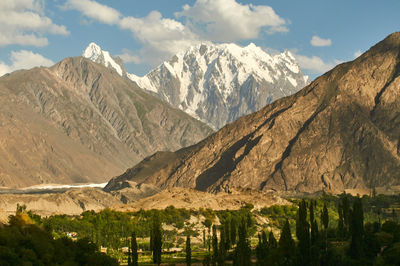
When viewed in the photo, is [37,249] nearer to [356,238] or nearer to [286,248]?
[286,248]

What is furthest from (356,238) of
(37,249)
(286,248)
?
(37,249)

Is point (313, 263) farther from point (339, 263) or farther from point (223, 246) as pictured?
point (223, 246)

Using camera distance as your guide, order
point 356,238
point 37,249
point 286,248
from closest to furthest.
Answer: point 37,249 < point 356,238 < point 286,248

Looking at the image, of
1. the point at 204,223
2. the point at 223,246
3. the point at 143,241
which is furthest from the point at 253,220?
the point at 223,246

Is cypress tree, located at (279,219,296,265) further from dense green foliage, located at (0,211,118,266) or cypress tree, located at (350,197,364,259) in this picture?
dense green foliage, located at (0,211,118,266)

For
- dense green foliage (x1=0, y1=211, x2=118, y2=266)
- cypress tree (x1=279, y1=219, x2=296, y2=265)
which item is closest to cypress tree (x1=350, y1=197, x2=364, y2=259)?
cypress tree (x1=279, y1=219, x2=296, y2=265)

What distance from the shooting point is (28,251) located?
321 ft

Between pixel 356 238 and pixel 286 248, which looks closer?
pixel 356 238

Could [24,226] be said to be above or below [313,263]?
above

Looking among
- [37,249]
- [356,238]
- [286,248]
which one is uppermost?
[356,238]

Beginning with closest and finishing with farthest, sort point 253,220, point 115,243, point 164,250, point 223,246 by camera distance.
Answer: point 223,246 → point 115,243 → point 164,250 → point 253,220

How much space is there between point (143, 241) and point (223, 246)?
47581 millimetres

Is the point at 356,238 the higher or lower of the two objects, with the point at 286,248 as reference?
higher

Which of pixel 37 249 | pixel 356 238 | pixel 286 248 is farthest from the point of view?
pixel 286 248
